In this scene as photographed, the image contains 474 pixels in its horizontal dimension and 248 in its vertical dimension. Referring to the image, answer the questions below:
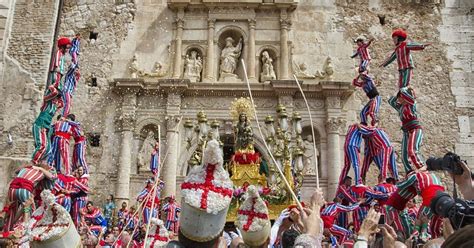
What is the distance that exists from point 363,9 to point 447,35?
268cm

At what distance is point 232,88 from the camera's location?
45.1ft

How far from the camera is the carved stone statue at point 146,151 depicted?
44.0 ft

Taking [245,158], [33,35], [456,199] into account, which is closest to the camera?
[456,199]

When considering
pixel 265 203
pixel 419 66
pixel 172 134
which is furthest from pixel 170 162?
pixel 265 203

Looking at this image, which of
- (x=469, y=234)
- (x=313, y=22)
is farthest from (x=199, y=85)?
(x=469, y=234)

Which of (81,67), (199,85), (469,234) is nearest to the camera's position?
(469,234)

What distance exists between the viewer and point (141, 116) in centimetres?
1388

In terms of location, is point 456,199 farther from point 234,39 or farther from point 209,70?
point 234,39

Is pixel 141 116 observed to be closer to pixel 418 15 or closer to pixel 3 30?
pixel 3 30

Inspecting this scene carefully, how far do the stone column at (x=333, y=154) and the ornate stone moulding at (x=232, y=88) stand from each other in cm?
88

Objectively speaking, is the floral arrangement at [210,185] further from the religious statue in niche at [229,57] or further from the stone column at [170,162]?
the religious statue in niche at [229,57]

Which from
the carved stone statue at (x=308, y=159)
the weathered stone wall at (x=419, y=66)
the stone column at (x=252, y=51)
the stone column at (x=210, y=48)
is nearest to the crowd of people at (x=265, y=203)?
the carved stone statue at (x=308, y=159)

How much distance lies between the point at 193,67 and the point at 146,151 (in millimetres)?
2858

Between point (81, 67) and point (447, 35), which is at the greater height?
point (447, 35)
